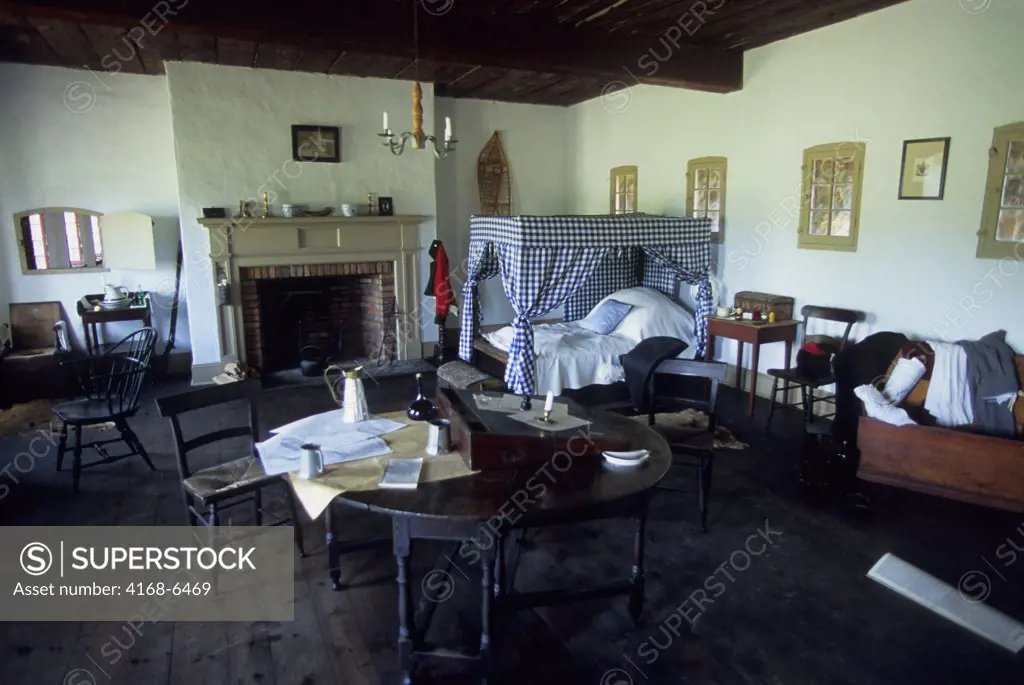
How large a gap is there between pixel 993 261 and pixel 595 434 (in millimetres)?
3035

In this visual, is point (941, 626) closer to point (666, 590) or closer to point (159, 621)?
point (666, 590)

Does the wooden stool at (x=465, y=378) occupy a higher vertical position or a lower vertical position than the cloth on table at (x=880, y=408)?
lower

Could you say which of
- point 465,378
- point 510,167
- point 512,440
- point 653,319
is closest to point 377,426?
point 512,440

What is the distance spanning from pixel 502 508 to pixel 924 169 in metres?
3.80

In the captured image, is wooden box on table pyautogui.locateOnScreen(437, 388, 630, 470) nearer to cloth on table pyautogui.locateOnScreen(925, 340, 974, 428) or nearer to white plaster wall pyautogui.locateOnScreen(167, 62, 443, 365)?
cloth on table pyautogui.locateOnScreen(925, 340, 974, 428)

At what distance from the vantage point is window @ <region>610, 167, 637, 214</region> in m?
6.81

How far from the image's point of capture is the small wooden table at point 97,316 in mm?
5816

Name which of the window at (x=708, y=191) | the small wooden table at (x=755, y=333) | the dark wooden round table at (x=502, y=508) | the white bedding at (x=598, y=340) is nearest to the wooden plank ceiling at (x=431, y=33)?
the window at (x=708, y=191)

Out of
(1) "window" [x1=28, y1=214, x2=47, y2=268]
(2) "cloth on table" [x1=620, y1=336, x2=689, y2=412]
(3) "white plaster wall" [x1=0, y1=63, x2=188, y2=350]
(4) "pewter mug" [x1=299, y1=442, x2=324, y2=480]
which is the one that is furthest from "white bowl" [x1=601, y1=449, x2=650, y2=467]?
(1) "window" [x1=28, y1=214, x2=47, y2=268]

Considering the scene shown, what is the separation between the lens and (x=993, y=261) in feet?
12.9

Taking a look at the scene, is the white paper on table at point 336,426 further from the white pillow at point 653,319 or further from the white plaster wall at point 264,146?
the white plaster wall at point 264,146

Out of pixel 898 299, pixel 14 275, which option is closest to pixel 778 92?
pixel 898 299

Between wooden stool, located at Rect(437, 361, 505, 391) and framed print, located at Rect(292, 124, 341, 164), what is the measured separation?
8.01 ft

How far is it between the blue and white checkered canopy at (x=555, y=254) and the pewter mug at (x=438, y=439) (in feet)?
6.30
